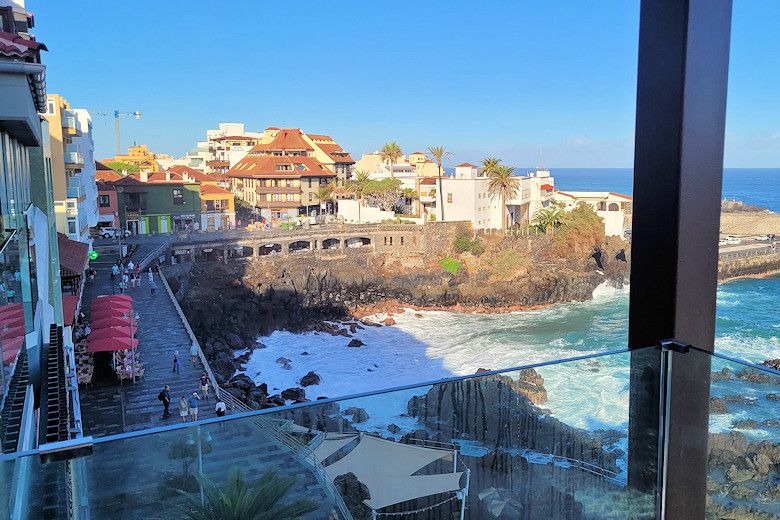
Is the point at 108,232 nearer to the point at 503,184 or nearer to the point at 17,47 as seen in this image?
the point at 503,184

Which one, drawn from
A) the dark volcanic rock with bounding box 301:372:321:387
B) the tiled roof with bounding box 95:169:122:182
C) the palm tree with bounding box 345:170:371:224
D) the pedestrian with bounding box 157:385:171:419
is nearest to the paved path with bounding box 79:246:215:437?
the pedestrian with bounding box 157:385:171:419

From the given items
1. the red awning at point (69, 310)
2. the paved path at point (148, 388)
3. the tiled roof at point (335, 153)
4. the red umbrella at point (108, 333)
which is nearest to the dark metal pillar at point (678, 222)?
the paved path at point (148, 388)

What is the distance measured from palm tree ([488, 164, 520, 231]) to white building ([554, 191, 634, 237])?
4.67m

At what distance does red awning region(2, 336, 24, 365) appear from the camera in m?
2.02

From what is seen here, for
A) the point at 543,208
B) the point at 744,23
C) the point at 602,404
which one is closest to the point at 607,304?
the point at 543,208

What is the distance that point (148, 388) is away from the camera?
1073 centimetres

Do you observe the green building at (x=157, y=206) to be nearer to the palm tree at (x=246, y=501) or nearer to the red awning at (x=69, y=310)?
the red awning at (x=69, y=310)

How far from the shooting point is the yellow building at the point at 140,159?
5144 centimetres

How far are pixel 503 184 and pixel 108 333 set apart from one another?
23.8 meters

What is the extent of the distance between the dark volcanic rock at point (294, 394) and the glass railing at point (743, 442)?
14.7 metres

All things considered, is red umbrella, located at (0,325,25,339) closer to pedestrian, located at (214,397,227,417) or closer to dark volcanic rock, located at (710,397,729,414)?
dark volcanic rock, located at (710,397,729,414)

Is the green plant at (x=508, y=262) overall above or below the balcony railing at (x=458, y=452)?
below

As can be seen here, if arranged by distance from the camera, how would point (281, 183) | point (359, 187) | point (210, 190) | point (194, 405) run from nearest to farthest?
point (194, 405) < point (210, 190) < point (359, 187) < point (281, 183)

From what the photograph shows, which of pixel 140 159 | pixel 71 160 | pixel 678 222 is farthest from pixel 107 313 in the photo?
pixel 140 159
